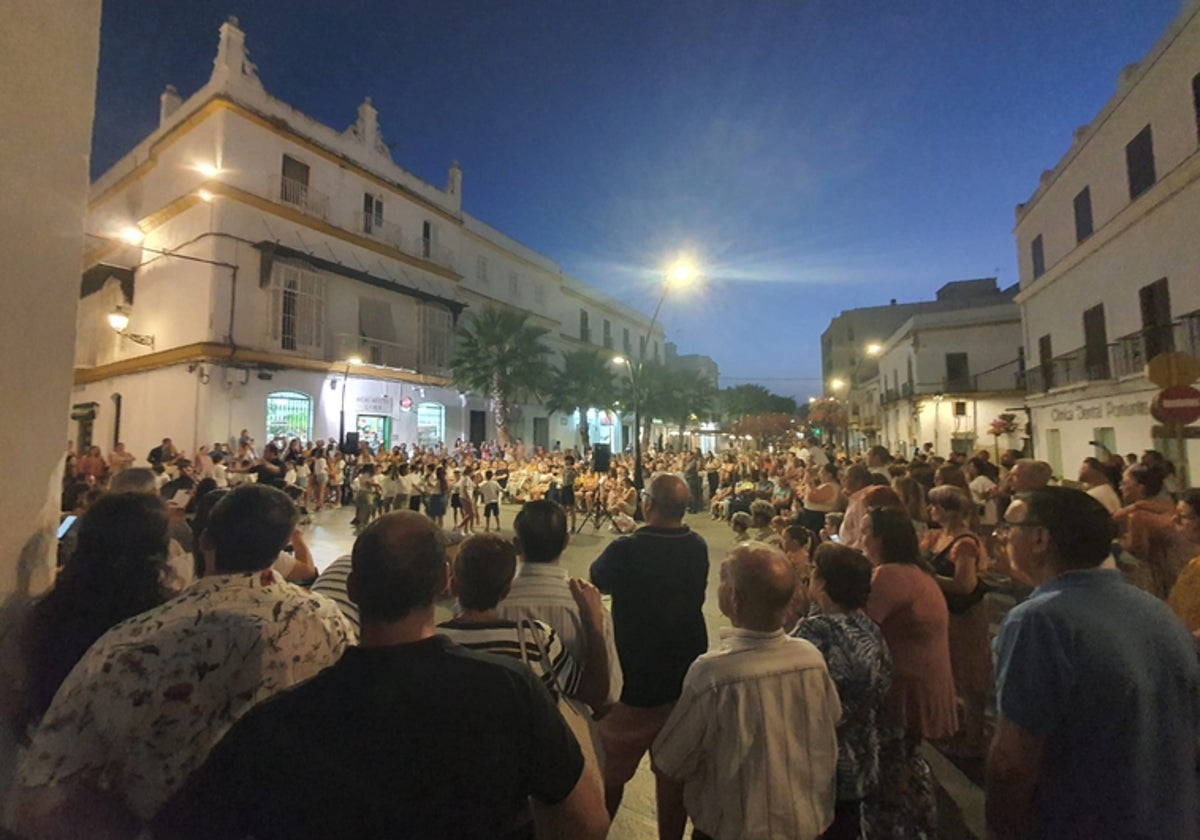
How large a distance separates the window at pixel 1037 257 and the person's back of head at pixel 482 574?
23209mm

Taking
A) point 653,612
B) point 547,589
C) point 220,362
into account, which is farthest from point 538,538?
point 220,362

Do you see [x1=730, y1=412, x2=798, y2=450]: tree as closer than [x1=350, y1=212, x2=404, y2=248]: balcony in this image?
No

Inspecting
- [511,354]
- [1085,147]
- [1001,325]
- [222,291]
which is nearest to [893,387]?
[1001,325]

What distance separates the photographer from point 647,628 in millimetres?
2652

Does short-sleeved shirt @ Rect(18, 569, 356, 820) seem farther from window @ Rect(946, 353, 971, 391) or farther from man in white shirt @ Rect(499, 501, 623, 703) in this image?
window @ Rect(946, 353, 971, 391)

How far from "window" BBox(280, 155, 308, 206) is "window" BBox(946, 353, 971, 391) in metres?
31.5

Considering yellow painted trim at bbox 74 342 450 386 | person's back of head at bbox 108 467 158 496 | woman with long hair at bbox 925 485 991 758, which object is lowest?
woman with long hair at bbox 925 485 991 758

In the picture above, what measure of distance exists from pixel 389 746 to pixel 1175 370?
354 inches

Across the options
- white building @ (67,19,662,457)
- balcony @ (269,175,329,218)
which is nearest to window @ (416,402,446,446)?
white building @ (67,19,662,457)

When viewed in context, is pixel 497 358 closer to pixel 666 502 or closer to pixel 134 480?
pixel 134 480

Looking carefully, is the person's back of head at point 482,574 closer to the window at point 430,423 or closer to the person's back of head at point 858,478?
the person's back of head at point 858,478

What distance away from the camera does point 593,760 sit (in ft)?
5.17

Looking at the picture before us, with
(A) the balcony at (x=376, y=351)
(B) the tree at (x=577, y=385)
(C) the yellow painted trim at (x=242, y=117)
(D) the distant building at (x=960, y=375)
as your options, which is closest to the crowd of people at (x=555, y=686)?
(A) the balcony at (x=376, y=351)

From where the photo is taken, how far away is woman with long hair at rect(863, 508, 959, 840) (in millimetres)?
2145
